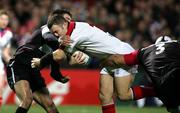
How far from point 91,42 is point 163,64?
104 cm

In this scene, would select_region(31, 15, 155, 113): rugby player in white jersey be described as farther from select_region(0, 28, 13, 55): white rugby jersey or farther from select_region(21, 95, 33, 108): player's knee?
select_region(0, 28, 13, 55): white rugby jersey

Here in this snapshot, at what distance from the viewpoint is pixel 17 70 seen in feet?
28.7

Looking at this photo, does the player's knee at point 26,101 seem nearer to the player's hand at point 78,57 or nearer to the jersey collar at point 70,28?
the player's hand at point 78,57

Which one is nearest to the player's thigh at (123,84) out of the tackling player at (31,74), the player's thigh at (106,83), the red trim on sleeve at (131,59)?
the player's thigh at (106,83)

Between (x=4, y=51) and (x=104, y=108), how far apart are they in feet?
12.2

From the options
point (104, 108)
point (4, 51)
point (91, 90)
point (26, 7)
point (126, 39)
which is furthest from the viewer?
point (26, 7)

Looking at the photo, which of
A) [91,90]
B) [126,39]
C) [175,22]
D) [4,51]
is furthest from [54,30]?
[175,22]

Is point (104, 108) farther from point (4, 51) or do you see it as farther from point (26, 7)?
point (26, 7)

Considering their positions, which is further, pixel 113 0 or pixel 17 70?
pixel 113 0

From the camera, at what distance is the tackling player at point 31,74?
8508mm

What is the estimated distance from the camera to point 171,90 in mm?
7340

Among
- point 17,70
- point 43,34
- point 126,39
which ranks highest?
point 43,34

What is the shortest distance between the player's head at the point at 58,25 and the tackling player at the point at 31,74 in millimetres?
871

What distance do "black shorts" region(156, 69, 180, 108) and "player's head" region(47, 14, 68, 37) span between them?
1514 millimetres
